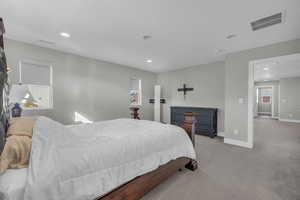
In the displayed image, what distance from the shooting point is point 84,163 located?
40.6 inches

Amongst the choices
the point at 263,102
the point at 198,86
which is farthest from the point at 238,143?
the point at 263,102

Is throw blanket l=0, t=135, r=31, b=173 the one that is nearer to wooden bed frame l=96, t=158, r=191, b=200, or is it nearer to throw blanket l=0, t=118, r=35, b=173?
throw blanket l=0, t=118, r=35, b=173

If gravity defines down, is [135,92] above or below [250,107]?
above

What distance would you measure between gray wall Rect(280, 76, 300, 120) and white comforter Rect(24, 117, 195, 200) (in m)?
9.04

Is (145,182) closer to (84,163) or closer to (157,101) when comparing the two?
(84,163)

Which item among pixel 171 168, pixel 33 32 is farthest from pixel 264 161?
pixel 33 32

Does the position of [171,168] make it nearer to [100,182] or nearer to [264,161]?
[100,182]

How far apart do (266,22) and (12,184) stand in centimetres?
356

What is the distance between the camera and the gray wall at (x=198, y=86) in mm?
4246

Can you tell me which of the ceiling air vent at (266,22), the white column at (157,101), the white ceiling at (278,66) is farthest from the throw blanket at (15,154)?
the white column at (157,101)

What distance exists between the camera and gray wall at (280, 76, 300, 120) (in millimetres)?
6715

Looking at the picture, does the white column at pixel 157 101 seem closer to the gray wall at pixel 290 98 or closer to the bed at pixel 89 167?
the bed at pixel 89 167

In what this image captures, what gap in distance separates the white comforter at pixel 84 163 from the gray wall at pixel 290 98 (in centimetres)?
904

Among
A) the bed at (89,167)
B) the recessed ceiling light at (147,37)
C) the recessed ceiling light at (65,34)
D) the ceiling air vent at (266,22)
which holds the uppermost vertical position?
the ceiling air vent at (266,22)
